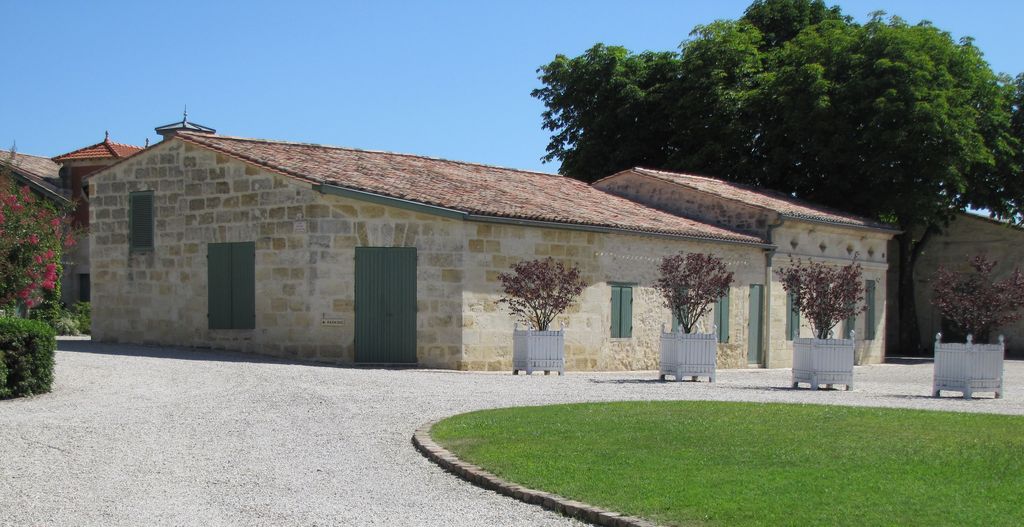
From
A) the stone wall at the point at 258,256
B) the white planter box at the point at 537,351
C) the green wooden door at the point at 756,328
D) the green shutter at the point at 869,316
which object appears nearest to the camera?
the white planter box at the point at 537,351

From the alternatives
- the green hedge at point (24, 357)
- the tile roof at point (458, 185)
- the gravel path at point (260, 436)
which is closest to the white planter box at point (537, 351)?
the gravel path at point (260, 436)

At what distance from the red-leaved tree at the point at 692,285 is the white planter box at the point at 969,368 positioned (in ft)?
11.9

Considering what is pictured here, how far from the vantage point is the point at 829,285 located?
17.7 meters

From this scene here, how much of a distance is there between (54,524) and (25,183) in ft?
89.5

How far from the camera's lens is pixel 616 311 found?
2173cm

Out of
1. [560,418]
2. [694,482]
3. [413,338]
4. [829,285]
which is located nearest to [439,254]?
[413,338]

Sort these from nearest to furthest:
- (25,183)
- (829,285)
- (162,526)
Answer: (162,526), (829,285), (25,183)

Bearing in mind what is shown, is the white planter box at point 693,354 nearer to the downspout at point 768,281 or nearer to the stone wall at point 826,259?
the stone wall at point 826,259

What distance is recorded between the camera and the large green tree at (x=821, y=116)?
98.0 ft

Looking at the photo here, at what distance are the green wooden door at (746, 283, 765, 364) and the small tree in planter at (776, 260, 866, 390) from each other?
7.22 m

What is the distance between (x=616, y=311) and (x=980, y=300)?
7274mm

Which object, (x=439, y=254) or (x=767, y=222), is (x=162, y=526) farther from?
(x=767, y=222)

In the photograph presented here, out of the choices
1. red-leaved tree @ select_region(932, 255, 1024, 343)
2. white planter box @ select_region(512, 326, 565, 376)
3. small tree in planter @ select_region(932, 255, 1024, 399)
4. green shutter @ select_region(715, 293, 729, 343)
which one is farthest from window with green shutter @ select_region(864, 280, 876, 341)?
white planter box @ select_region(512, 326, 565, 376)

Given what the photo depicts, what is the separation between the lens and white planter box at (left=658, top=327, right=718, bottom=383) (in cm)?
1794
